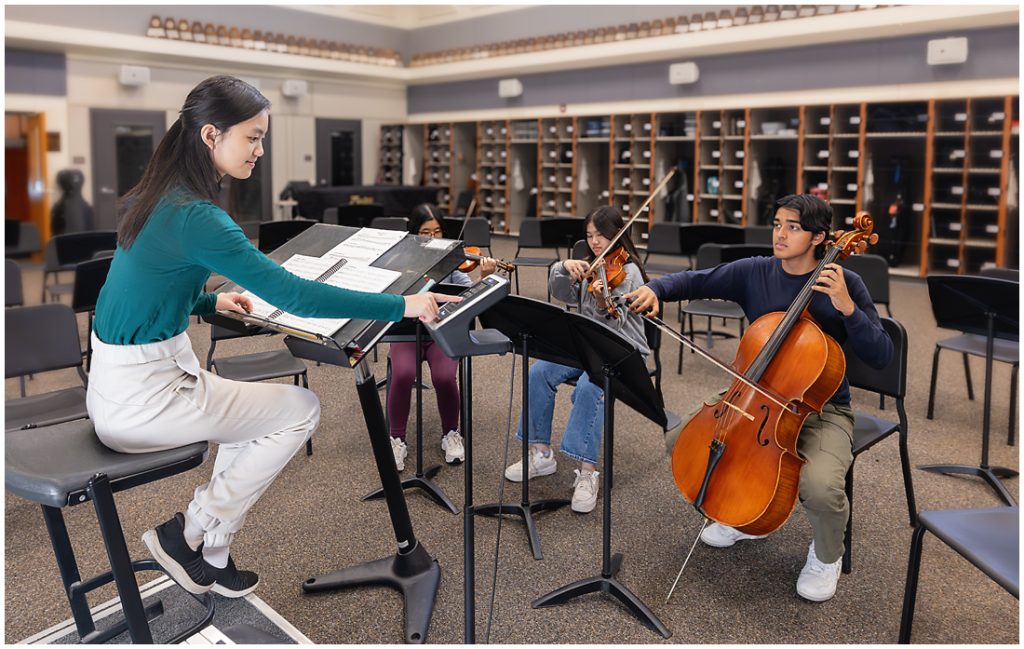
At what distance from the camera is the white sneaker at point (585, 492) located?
2.95m

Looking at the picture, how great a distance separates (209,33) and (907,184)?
30.6 feet

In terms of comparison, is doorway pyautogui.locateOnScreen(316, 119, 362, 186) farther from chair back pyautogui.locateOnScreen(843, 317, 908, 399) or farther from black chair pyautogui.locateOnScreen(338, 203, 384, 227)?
chair back pyautogui.locateOnScreen(843, 317, 908, 399)

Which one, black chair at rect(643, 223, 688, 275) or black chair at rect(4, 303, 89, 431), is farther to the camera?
black chair at rect(643, 223, 688, 275)

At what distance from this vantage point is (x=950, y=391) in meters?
4.52

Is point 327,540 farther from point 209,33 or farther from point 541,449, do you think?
point 209,33

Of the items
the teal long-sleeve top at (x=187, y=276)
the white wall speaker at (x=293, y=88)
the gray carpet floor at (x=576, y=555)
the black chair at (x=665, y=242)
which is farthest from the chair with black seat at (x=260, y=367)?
the white wall speaker at (x=293, y=88)

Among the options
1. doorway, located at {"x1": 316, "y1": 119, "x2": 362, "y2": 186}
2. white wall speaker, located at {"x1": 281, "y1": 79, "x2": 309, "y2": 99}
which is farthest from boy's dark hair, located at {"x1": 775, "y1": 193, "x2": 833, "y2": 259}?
doorway, located at {"x1": 316, "y1": 119, "x2": 362, "y2": 186}

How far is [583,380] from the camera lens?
3.06 m

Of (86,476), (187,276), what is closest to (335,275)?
(187,276)

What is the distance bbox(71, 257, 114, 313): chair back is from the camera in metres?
3.91

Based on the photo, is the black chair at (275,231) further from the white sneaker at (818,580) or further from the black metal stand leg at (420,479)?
the white sneaker at (818,580)

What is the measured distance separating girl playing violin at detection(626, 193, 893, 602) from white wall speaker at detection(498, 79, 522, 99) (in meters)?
10.1

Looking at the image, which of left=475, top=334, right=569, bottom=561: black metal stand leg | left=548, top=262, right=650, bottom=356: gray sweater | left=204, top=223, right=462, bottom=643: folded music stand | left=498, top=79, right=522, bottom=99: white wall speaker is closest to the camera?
left=204, top=223, right=462, bottom=643: folded music stand

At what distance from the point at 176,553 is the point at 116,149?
1070cm
